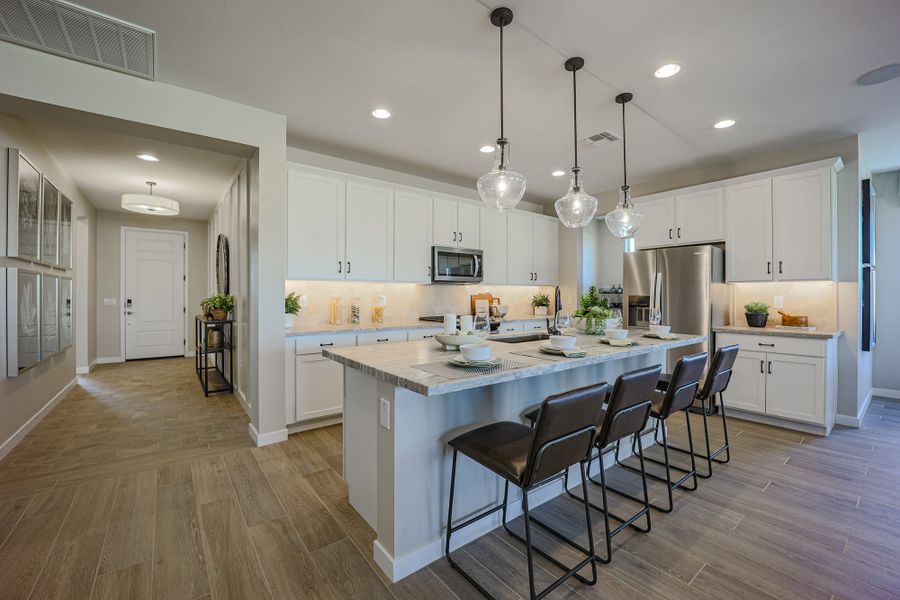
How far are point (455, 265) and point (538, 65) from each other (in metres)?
2.58

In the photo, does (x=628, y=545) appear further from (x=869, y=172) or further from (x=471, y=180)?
(x=869, y=172)

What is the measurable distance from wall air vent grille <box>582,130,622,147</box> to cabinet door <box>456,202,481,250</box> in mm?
1673

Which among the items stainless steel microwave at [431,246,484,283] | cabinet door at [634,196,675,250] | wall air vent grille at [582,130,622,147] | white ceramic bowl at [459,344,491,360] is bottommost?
white ceramic bowl at [459,344,491,360]

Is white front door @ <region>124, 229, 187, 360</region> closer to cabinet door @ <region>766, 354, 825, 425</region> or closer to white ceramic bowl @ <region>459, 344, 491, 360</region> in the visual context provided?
white ceramic bowl @ <region>459, 344, 491, 360</region>

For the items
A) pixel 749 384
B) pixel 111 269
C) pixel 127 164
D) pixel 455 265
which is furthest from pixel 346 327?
pixel 111 269

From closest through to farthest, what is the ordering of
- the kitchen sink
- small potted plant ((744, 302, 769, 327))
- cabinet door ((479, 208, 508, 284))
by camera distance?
the kitchen sink < small potted plant ((744, 302, 769, 327)) < cabinet door ((479, 208, 508, 284))

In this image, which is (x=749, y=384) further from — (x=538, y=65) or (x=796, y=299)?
(x=538, y=65)

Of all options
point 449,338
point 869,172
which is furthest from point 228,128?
point 869,172

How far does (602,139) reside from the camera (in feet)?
12.4

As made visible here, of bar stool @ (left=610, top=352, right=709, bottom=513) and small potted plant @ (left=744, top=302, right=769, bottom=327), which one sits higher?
small potted plant @ (left=744, top=302, right=769, bottom=327)

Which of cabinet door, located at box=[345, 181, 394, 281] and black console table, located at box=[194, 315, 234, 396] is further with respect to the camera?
black console table, located at box=[194, 315, 234, 396]

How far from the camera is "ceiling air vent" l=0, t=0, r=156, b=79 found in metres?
2.05

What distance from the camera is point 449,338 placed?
218 cm

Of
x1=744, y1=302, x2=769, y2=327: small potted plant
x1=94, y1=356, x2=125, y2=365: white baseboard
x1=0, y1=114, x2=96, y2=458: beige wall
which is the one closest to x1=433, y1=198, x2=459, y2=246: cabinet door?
x1=744, y1=302, x2=769, y2=327: small potted plant
